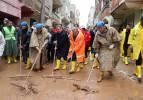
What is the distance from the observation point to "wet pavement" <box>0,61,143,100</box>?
322 inches

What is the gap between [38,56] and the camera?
464 inches

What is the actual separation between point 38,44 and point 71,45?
1.13m

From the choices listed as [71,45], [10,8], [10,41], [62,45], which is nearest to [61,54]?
[62,45]

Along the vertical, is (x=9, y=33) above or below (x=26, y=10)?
below

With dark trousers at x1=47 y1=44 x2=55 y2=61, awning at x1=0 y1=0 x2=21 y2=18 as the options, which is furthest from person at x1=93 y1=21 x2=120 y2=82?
awning at x1=0 y1=0 x2=21 y2=18

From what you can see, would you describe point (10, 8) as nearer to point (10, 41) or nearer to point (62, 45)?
point (10, 41)

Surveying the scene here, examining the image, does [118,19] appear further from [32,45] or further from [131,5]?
[32,45]

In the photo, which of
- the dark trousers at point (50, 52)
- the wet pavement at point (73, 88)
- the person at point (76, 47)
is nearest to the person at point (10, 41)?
the dark trousers at point (50, 52)

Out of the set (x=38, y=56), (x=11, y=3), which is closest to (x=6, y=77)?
(x=38, y=56)

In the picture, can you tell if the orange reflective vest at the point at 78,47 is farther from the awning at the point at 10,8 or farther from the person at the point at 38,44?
the awning at the point at 10,8

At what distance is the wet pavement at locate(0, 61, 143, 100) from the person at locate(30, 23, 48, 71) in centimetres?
42

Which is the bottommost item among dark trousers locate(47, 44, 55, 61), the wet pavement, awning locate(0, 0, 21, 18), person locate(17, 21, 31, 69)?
the wet pavement

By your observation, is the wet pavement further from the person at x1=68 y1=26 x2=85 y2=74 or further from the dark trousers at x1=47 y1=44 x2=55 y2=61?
the dark trousers at x1=47 y1=44 x2=55 y2=61

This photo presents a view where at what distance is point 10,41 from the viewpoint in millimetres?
14086
